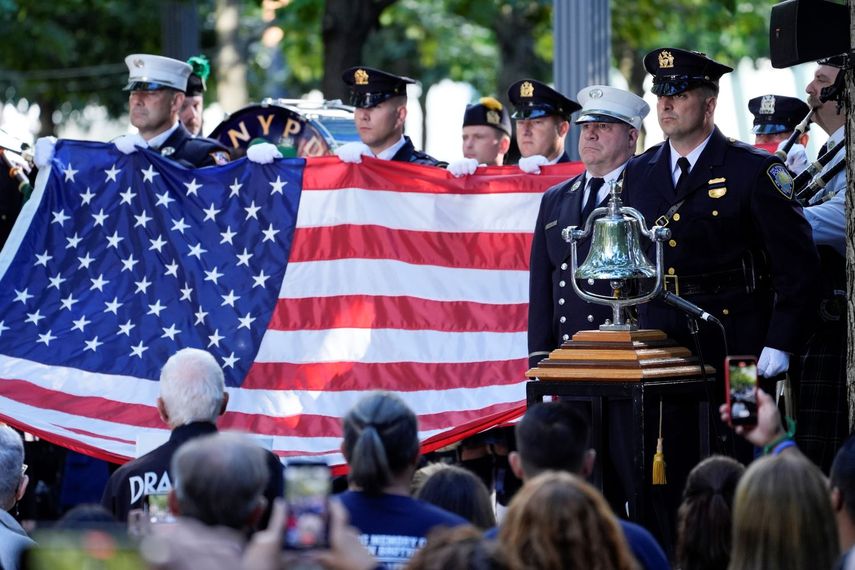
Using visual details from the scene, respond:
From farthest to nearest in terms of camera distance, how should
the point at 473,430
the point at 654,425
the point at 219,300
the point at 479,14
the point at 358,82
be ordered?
the point at 479,14
the point at 358,82
the point at 219,300
the point at 473,430
the point at 654,425

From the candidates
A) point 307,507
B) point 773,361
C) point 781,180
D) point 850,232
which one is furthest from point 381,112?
point 307,507

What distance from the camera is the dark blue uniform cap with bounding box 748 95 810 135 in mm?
10039

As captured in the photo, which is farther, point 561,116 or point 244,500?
point 561,116

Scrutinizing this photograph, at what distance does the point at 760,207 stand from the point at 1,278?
14.0 feet

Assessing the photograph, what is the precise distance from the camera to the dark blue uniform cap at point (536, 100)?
31.6 ft

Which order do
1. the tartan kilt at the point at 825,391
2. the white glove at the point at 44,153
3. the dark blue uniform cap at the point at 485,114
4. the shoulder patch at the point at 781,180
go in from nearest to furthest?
the shoulder patch at the point at 781,180 < the tartan kilt at the point at 825,391 < the white glove at the point at 44,153 < the dark blue uniform cap at the point at 485,114

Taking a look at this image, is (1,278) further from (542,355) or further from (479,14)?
(479,14)

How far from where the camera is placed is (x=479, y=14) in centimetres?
1945

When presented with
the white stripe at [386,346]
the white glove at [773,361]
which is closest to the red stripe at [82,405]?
the white stripe at [386,346]

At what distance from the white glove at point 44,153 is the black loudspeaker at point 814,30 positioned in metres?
4.29

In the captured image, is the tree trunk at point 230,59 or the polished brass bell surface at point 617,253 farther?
the tree trunk at point 230,59

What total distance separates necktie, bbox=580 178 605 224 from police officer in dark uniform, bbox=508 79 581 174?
1746 mm

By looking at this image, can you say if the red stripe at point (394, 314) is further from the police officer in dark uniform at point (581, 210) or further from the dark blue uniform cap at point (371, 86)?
the dark blue uniform cap at point (371, 86)

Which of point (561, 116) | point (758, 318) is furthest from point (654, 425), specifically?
point (561, 116)
